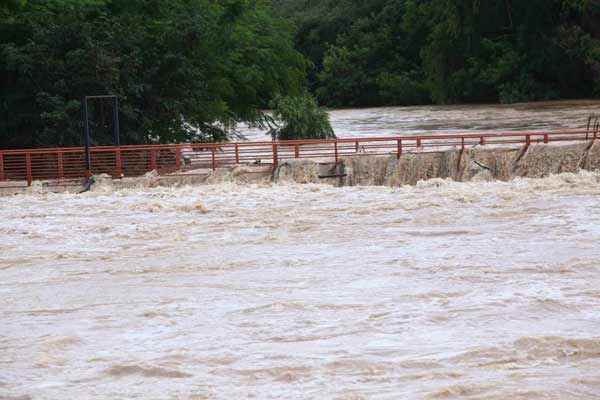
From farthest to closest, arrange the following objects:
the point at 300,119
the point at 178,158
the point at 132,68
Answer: the point at 300,119 < the point at 132,68 < the point at 178,158

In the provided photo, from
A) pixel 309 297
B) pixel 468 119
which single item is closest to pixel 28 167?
pixel 309 297

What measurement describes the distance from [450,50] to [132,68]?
36.1m

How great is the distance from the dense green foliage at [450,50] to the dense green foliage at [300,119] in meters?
20.5

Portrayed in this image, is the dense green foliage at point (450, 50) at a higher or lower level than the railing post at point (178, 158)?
higher

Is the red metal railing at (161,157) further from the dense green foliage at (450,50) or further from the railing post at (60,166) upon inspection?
the dense green foliage at (450,50)

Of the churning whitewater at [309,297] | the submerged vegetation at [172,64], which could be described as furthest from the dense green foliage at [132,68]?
the churning whitewater at [309,297]

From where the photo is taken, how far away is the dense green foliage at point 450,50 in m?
57.6

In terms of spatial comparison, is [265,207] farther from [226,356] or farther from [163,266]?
[226,356]

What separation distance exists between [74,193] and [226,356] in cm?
1812

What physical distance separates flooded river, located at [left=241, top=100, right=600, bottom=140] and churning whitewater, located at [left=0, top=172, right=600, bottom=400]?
51.3ft

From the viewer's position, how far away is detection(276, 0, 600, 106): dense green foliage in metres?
57.6

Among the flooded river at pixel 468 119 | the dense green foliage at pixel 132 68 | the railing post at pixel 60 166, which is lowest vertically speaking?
the railing post at pixel 60 166

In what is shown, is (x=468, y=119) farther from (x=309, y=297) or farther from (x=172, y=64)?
(x=309, y=297)

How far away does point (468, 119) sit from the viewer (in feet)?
166
